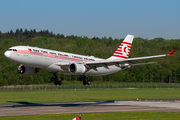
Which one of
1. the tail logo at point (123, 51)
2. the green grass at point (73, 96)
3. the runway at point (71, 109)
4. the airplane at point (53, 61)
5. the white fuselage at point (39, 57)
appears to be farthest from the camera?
the green grass at point (73, 96)

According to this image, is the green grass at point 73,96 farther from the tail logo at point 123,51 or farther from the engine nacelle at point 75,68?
the engine nacelle at point 75,68

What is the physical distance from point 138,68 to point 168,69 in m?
19.1

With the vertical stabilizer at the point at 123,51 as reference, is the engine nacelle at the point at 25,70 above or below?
below

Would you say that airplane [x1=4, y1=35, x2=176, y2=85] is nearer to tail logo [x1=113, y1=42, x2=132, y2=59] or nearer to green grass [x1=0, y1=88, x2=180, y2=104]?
tail logo [x1=113, y1=42, x2=132, y2=59]

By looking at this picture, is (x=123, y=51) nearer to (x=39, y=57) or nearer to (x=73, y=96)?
(x=39, y=57)

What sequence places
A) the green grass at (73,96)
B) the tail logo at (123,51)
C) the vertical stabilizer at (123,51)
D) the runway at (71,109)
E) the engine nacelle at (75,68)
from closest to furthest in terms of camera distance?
the engine nacelle at (75,68)
the runway at (71,109)
the vertical stabilizer at (123,51)
the tail logo at (123,51)
the green grass at (73,96)

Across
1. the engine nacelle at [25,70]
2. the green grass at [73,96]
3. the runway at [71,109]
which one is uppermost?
the engine nacelle at [25,70]

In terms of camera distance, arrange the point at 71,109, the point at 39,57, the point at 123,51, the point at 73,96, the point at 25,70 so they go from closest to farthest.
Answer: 1. the point at 39,57
2. the point at 25,70
3. the point at 71,109
4. the point at 123,51
5. the point at 73,96

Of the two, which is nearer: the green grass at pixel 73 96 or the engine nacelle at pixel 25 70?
the engine nacelle at pixel 25 70

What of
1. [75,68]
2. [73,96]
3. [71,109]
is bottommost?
[71,109]

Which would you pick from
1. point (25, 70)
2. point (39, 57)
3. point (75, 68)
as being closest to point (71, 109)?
point (75, 68)

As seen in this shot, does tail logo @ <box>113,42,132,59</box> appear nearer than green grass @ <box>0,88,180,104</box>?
Yes

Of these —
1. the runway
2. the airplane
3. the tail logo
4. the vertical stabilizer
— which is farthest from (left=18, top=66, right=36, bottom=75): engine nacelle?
the tail logo

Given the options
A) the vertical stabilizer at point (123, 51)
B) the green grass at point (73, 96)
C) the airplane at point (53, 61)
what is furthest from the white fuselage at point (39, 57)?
the green grass at point (73, 96)
